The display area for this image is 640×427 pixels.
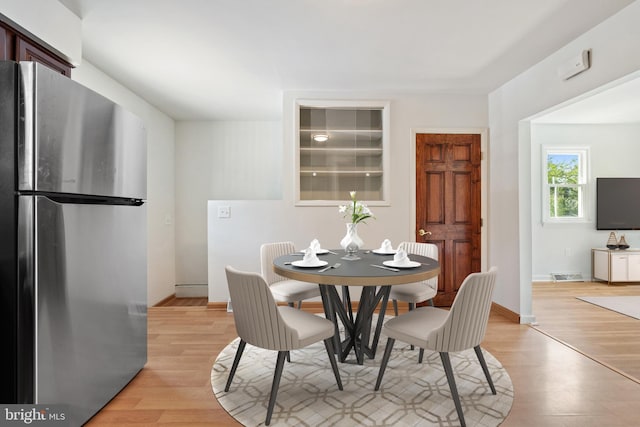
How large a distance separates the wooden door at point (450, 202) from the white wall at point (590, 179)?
2.11 metres

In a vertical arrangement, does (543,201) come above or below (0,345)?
above

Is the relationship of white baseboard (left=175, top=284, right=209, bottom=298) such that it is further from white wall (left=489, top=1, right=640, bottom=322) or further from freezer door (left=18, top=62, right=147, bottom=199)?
white wall (left=489, top=1, right=640, bottom=322)

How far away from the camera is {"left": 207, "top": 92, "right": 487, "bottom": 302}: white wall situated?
389cm

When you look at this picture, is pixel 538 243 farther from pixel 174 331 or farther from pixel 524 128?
pixel 174 331

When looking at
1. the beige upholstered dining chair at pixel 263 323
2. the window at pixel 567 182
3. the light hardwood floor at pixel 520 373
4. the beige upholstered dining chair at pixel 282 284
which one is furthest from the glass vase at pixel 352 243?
the window at pixel 567 182

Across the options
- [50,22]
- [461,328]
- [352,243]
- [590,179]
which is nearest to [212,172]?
[50,22]

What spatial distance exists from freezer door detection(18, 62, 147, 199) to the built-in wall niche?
2.12 metres

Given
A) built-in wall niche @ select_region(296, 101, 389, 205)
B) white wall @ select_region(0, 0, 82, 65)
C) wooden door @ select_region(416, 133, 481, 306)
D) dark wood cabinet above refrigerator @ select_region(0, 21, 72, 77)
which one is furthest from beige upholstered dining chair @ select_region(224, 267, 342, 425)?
wooden door @ select_region(416, 133, 481, 306)

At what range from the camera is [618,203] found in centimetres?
531

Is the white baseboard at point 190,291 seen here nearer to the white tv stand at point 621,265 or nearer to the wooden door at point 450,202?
the wooden door at point 450,202

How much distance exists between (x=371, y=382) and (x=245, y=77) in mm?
3035

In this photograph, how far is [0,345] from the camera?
1444mm

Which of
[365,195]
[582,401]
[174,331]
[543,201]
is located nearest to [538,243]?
[543,201]

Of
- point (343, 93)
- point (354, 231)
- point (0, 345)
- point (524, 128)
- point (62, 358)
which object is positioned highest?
point (343, 93)
